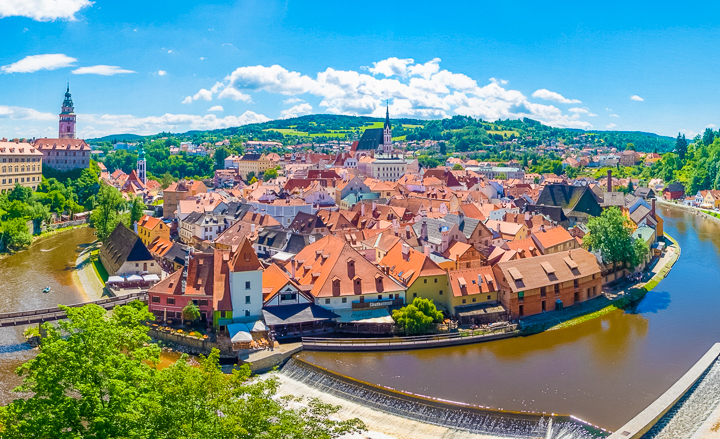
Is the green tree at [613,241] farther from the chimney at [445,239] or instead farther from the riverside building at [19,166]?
the riverside building at [19,166]

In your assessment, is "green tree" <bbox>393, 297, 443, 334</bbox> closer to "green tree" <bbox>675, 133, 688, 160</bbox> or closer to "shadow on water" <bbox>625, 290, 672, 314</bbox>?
"shadow on water" <bbox>625, 290, 672, 314</bbox>

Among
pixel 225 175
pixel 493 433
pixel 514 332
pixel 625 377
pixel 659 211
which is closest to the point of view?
pixel 493 433

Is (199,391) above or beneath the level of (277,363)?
above

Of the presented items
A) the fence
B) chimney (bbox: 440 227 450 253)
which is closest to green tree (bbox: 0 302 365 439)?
the fence

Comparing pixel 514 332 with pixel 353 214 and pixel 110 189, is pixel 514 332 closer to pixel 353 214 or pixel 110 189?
pixel 353 214

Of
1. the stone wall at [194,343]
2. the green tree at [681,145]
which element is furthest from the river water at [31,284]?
the green tree at [681,145]

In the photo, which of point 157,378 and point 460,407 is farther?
point 460,407

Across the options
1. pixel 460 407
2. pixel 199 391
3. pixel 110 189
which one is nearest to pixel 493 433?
pixel 460 407
